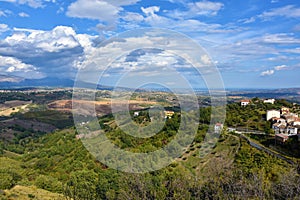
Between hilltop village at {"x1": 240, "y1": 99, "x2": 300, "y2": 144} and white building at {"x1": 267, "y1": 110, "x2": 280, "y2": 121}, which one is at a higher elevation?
white building at {"x1": 267, "y1": 110, "x2": 280, "y2": 121}

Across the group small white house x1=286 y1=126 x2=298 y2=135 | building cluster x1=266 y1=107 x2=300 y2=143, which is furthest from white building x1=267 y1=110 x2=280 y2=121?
small white house x1=286 y1=126 x2=298 y2=135

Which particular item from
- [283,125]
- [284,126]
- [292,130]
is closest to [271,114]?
[283,125]

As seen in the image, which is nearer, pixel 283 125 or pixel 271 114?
pixel 283 125

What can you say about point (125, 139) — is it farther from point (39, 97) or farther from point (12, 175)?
point (39, 97)

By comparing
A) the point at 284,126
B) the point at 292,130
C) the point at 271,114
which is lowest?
the point at 292,130

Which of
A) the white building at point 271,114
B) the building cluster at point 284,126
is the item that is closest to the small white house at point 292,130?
the building cluster at point 284,126

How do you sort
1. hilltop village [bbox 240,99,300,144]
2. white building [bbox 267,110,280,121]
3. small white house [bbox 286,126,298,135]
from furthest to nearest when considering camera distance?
white building [bbox 267,110,280,121] → small white house [bbox 286,126,298,135] → hilltop village [bbox 240,99,300,144]

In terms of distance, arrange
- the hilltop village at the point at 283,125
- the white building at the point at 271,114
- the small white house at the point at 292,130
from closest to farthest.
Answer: the hilltop village at the point at 283,125
the small white house at the point at 292,130
the white building at the point at 271,114

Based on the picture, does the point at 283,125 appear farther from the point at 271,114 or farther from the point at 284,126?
the point at 271,114

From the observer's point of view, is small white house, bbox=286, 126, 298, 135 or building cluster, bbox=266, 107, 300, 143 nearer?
building cluster, bbox=266, 107, 300, 143

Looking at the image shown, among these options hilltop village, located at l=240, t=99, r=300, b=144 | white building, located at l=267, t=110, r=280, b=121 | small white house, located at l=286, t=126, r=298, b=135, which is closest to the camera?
hilltop village, located at l=240, t=99, r=300, b=144

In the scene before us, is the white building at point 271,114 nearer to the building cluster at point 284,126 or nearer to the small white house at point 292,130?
the building cluster at point 284,126

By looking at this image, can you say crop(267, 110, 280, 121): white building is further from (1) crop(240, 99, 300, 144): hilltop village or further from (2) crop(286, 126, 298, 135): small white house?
(2) crop(286, 126, 298, 135): small white house
